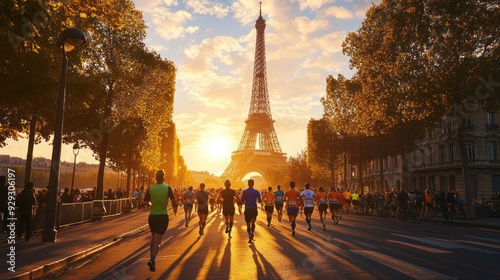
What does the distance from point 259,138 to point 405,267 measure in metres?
104

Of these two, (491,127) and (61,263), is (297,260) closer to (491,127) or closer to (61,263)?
(61,263)

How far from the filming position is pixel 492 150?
48656 millimetres

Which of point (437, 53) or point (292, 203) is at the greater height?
point (437, 53)

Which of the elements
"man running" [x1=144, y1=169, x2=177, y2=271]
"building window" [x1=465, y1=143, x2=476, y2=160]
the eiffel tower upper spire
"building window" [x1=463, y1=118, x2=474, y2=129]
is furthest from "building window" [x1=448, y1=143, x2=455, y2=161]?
the eiffel tower upper spire

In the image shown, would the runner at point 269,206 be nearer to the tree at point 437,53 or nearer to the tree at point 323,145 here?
the tree at point 437,53

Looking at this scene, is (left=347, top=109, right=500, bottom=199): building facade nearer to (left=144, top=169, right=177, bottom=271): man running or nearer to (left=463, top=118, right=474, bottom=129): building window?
(left=463, top=118, right=474, bottom=129): building window

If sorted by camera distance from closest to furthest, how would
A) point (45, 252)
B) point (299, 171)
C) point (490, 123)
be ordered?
point (45, 252)
point (490, 123)
point (299, 171)

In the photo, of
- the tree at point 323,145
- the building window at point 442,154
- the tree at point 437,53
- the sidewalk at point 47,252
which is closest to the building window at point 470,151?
the building window at point 442,154

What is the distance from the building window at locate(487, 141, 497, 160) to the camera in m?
48.6

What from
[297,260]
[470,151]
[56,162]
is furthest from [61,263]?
[470,151]

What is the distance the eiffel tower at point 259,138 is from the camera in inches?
4097

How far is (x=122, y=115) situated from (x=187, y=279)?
2474cm

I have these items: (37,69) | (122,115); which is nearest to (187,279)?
(37,69)

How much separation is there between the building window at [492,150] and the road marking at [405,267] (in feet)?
146
